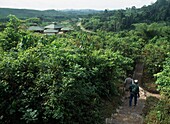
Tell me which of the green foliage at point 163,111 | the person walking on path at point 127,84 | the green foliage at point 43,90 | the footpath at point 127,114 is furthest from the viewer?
the person walking on path at point 127,84

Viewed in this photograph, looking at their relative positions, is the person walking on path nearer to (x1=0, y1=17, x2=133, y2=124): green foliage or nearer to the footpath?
the footpath

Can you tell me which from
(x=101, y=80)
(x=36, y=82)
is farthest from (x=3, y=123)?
(x=101, y=80)

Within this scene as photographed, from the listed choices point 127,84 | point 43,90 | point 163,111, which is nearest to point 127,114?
point 163,111

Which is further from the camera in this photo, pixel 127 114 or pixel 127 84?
pixel 127 84

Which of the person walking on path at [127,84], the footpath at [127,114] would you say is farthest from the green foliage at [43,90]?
the person walking on path at [127,84]

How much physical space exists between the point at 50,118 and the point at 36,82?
1.06 m

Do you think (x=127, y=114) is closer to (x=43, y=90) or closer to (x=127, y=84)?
(x=127, y=84)

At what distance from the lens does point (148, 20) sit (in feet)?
211

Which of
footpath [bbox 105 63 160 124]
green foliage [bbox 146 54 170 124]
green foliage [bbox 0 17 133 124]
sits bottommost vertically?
footpath [bbox 105 63 160 124]

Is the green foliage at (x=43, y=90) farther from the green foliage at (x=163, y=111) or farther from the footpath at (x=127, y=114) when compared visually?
the green foliage at (x=163, y=111)

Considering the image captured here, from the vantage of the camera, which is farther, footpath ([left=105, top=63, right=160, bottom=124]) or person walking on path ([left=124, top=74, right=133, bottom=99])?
person walking on path ([left=124, top=74, right=133, bottom=99])

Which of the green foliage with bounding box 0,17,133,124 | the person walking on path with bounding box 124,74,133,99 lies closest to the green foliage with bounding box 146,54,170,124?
the green foliage with bounding box 0,17,133,124

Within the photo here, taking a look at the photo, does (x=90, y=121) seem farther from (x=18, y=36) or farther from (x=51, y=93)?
(x=18, y=36)

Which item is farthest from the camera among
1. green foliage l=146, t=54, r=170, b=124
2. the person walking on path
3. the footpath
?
→ the person walking on path
